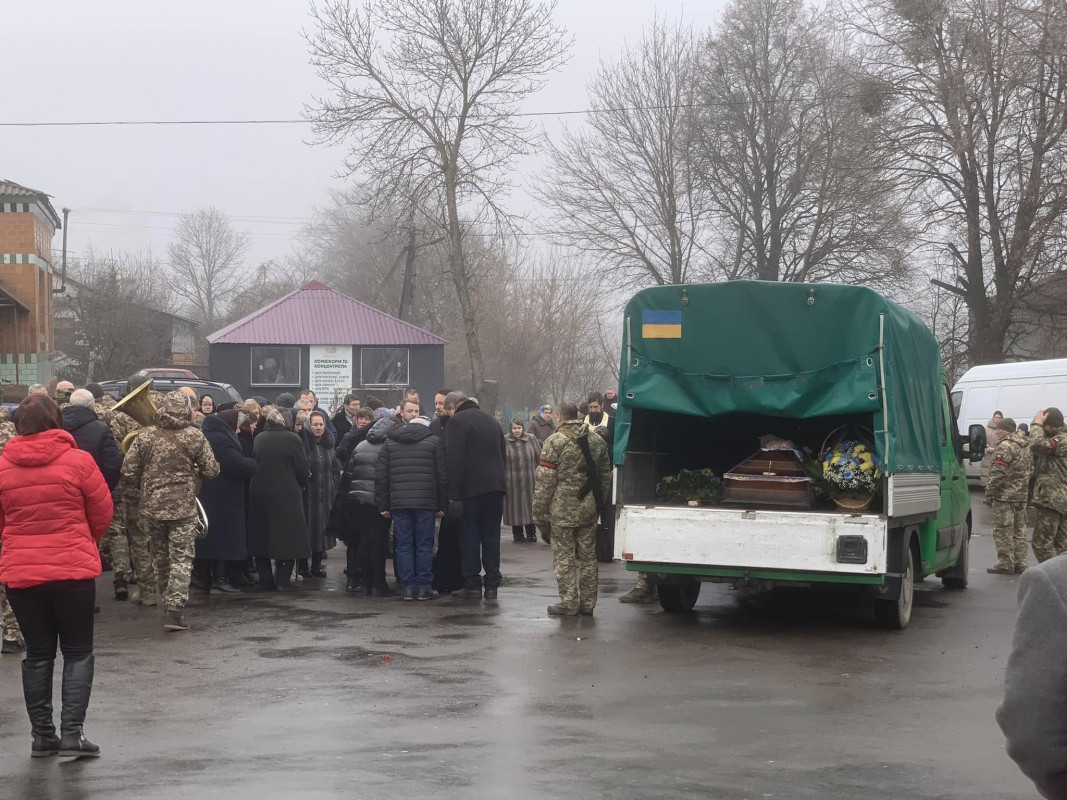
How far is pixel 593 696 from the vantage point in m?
8.14

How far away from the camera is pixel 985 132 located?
111 feet

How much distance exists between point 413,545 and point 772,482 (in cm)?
349

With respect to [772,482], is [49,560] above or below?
below

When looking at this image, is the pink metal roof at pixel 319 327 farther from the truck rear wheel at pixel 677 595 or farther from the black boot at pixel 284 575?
the truck rear wheel at pixel 677 595

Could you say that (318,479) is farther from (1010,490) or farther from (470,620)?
(1010,490)

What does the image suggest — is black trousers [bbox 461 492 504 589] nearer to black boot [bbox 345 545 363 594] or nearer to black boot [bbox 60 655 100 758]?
black boot [bbox 345 545 363 594]

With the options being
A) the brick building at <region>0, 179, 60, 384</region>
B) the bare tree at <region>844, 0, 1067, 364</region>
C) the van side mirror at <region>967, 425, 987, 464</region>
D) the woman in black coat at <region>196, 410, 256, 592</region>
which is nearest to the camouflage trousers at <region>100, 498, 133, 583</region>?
the woman in black coat at <region>196, 410, 256, 592</region>

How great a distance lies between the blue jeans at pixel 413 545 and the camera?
Result: 12.5 metres

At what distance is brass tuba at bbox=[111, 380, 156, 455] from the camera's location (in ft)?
39.9

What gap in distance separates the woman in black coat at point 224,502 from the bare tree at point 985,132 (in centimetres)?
2239

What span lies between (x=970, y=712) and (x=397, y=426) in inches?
248

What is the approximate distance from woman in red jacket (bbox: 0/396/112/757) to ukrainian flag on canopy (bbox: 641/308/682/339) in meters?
5.52

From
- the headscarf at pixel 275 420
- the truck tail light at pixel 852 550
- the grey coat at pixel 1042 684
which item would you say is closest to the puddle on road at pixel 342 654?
the truck tail light at pixel 852 550

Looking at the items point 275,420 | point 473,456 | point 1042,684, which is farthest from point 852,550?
point 1042,684
